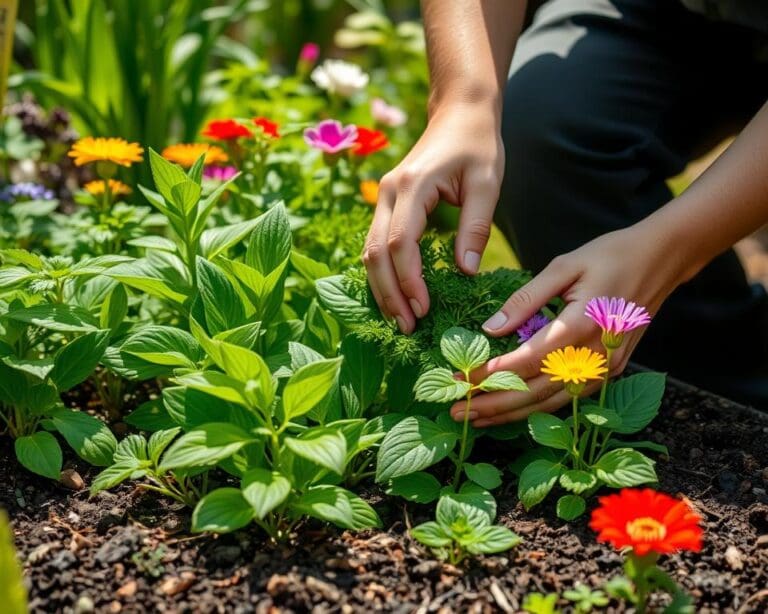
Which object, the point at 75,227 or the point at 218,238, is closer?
the point at 218,238

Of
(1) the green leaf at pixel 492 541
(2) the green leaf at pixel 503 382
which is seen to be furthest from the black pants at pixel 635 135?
(1) the green leaf at pixel 492 541

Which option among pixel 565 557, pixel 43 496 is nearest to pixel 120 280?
pixel 43 496

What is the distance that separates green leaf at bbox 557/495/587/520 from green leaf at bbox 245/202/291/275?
19.9 inches

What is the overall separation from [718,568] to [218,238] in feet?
2.70

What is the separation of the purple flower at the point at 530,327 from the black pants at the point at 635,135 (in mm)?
512

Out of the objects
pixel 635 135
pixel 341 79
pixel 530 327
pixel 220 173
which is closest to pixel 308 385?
pixel 530 327

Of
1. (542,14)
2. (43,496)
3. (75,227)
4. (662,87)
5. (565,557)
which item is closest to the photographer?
(565,557)

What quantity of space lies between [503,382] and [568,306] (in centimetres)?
16

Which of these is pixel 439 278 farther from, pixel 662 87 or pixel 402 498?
pixel 662 87

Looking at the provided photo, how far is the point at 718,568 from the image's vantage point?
116cm

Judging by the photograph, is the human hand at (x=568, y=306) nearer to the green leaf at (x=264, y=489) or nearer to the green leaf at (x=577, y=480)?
the green leaf at (x=577, y=480)

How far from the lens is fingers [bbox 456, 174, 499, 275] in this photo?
132 centimetres

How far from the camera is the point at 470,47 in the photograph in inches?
58.7

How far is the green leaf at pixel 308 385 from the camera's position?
43.4 inches
